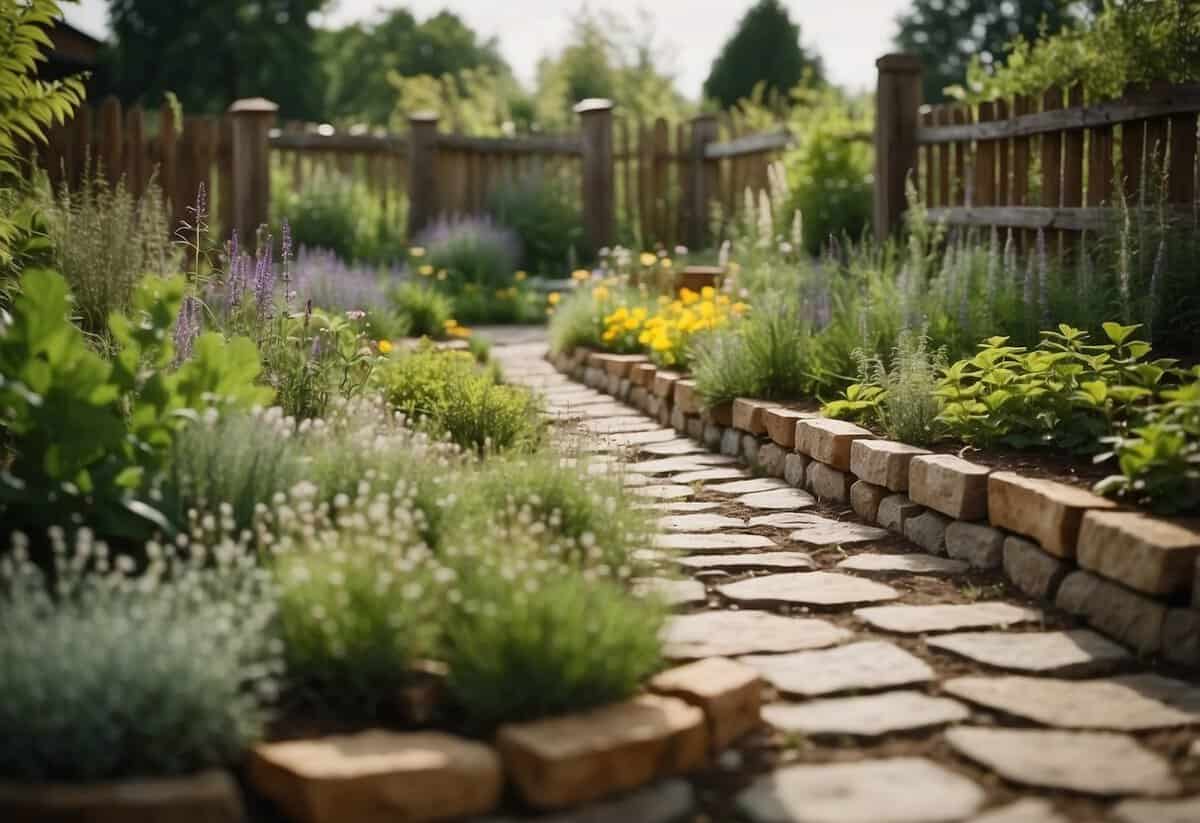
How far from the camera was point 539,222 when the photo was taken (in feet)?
43.1

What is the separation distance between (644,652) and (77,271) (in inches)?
157

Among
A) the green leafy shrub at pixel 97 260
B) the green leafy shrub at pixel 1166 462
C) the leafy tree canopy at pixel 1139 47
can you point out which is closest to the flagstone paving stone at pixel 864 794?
the green leafy shrub at pixel 1166 462

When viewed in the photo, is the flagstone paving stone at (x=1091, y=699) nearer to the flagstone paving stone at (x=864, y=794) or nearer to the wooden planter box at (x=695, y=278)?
the flagstone paving stone at (x=864, y=794)

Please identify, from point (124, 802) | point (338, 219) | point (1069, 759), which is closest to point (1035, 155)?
point (1069, 759)

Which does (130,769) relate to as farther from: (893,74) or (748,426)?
(893,74)

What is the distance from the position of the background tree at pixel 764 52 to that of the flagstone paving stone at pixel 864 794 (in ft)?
81.6

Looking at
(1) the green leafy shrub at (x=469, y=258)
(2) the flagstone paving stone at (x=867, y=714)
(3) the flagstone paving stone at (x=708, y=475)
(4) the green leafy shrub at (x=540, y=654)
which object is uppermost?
(1) the green leafy shrub at (x=469, y=258)

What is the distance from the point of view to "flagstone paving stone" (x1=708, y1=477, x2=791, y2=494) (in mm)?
4988

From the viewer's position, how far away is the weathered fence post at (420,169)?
12586 mm

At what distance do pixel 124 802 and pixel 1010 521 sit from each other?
8.26ft

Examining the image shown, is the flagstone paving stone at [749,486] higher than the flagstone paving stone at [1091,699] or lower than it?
higher

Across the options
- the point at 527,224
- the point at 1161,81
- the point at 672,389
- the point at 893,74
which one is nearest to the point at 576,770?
the point at 672,389

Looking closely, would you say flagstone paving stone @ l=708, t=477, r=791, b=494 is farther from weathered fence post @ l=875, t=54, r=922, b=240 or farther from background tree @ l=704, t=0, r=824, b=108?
background tree @ l=704, t=0, r=824, b=108

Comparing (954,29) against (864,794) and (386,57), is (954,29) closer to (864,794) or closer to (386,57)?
(386,57)
